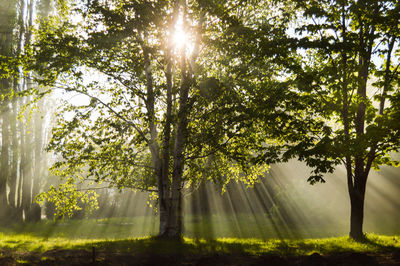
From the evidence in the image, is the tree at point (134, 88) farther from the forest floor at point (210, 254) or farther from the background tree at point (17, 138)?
the background tree at point (17, 138)

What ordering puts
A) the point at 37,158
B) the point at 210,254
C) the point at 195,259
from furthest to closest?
the point at 37,158 < the point at 210,254 < the point at 195,259

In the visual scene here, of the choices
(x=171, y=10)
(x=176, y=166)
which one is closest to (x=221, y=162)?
(x=176, y=166)

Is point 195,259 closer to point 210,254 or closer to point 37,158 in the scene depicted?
point 210,254

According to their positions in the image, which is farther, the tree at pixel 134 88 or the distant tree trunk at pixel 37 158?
the distant tree trunk at pixel 37 158

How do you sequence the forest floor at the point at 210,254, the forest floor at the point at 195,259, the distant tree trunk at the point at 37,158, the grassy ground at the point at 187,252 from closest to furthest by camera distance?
the forest floor at the point at 195,259 < the forest floor at the point at 210,254 < the grassy ground at the point at 187,252 < the distant tree trunk at the point at 37,158

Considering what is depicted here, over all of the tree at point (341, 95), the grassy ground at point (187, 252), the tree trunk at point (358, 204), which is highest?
the tree at point (341, 95)

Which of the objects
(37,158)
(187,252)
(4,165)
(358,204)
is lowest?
(187,252)

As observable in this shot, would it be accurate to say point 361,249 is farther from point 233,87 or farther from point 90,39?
point 90,39

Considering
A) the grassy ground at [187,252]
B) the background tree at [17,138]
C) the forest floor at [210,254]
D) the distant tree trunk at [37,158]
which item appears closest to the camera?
the forest floor at [210,254]

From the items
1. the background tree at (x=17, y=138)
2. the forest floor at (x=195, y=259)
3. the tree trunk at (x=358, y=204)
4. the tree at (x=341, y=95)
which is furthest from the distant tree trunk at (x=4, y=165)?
the tree trunk at (x=358, y=204)

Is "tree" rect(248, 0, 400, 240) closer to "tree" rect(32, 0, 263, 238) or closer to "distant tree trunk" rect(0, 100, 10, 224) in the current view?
"tree" rect(32, 0, 263, 238)

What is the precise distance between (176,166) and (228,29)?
6155 mm

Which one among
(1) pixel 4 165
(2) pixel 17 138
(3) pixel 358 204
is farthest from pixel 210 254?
(2) pixel 17 138

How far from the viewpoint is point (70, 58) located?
1138 cm
